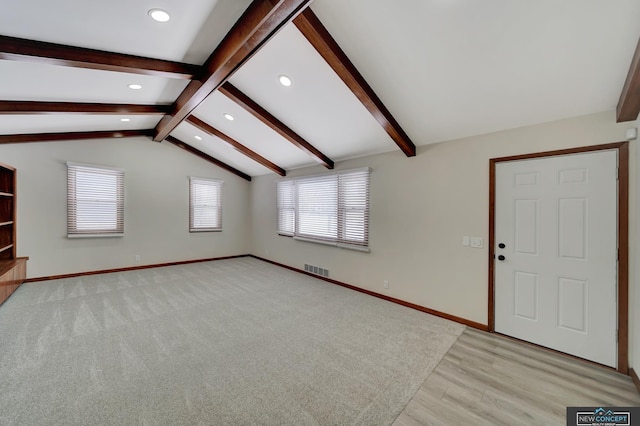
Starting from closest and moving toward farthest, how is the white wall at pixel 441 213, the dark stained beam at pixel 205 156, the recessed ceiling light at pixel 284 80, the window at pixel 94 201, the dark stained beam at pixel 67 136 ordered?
the white wall at pixel 441 213 < the recessed ceiling light at pixel 284 80 < the dark stained beam at pixel 67 136 < the window at pixel 94 201 < the dark stained beam at pixel 205 156

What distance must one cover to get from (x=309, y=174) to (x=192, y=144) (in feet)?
10.4

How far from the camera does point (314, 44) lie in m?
2.35

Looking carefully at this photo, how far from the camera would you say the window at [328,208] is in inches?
177

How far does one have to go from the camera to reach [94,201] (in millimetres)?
5242

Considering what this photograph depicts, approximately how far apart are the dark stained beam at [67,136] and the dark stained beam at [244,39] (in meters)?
2.98

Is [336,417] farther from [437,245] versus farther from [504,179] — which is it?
[504,179]

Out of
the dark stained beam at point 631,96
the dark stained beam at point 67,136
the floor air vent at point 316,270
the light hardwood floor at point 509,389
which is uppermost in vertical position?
the dark stained beam at point 67,136

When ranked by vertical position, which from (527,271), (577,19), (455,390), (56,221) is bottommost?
(455,390)

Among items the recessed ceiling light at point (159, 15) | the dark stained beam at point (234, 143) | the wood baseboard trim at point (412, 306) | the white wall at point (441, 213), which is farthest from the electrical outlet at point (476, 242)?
the dark stained beam at point (234, 143)

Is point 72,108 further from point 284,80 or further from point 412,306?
point 412,306

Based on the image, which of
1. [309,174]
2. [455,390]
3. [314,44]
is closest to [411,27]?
[314,44]

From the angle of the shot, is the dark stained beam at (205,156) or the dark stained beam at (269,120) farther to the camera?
the dark stained beam at (205,156)

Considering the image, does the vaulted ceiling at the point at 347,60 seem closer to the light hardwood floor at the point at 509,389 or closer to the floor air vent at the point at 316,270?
the light hardwood floor at the point at 509,389

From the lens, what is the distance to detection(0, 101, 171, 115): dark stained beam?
10.3ft
